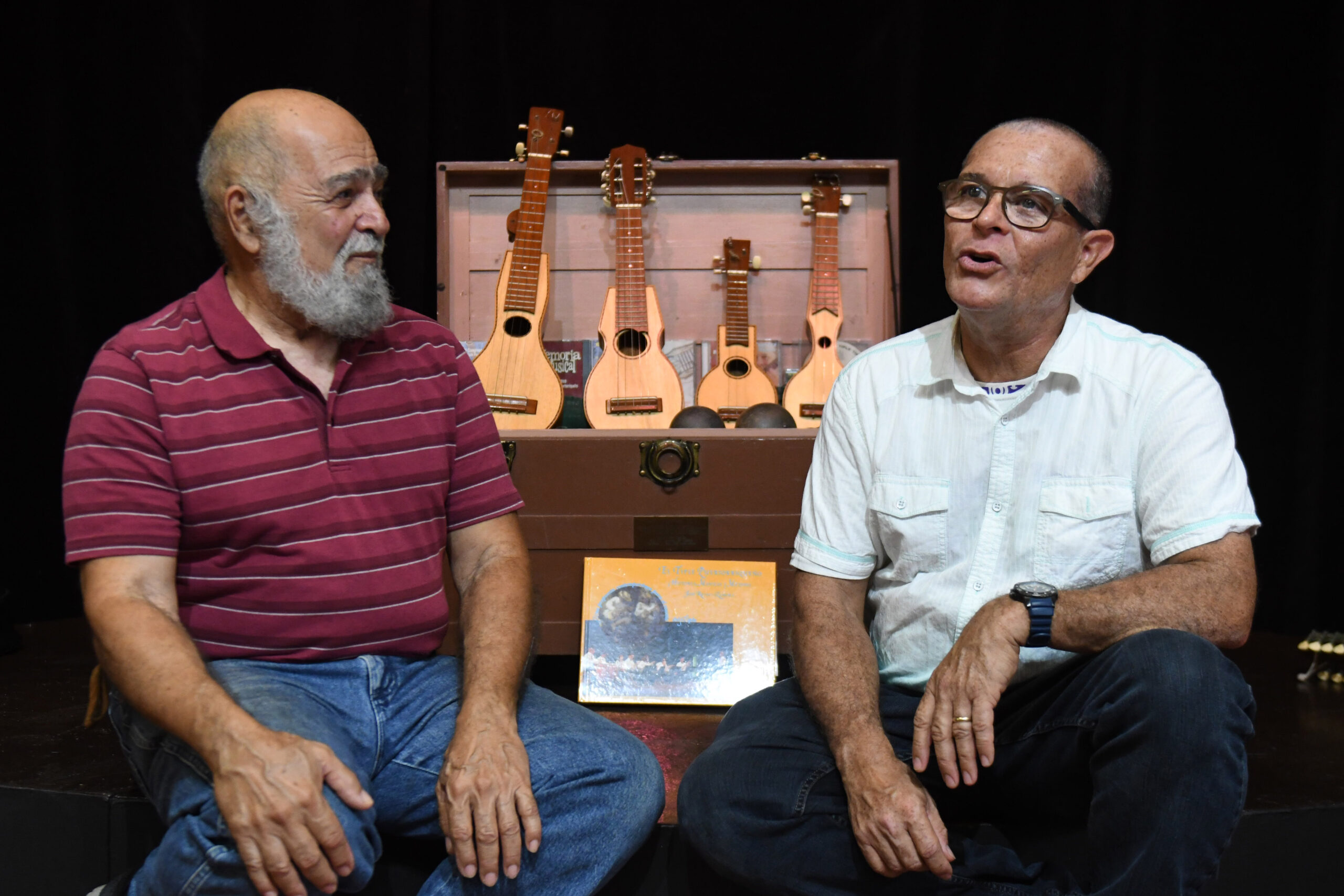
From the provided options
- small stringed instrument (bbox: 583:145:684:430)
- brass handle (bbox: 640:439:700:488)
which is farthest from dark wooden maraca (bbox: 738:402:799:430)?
small stringed instrument (bbox: 583:145:684:430)

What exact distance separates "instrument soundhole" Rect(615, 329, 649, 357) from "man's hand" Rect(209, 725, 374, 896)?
1624 mm

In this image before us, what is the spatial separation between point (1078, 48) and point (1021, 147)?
1.53m

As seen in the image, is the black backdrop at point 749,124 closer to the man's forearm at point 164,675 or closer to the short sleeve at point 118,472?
the short sleeve at point 118,472

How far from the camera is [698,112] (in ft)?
9.66

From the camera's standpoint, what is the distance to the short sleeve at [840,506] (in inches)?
62.1

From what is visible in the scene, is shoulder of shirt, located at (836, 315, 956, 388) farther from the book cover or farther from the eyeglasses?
the book cover

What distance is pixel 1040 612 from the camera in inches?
53.0

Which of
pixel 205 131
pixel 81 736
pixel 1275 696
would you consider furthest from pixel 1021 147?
pixel 205 131

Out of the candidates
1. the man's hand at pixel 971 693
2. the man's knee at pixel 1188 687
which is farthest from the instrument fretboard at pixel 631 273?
the man's knee at pixel 1188 687

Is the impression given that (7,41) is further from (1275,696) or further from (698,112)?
(1275,696)

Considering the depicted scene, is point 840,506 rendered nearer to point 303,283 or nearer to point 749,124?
point 303,283

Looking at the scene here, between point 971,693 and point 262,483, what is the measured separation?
883mm

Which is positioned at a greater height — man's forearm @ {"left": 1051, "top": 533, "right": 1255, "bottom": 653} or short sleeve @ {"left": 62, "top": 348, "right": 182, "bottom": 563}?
short sleeve @ {"left": 62, "top": 348, "right": 182, "bottom": 563}

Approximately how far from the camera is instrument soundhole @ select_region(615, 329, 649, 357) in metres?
2.68
